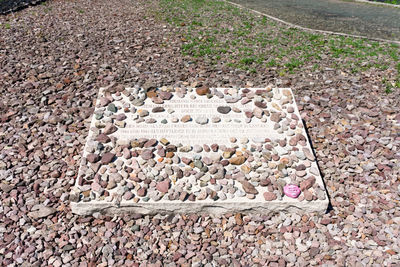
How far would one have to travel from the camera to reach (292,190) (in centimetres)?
368

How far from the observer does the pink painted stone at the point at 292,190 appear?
3648mm

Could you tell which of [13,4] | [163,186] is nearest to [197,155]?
[163,186]

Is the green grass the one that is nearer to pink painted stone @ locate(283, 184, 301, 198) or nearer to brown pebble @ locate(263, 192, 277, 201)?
pink painted stone @ locate(283, 184, 301, 198)

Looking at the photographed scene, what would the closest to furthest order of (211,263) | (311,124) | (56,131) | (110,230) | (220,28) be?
(211,263) < (110,230) < (56,131) < (311,124) < (220,28)

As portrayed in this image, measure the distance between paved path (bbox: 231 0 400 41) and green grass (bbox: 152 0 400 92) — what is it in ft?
3.24

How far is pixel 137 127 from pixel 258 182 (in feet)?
5.05

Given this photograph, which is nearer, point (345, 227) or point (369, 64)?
point (345, 227)

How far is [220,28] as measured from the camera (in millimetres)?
8281

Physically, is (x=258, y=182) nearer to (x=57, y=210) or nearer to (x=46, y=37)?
(x=57, y=210)

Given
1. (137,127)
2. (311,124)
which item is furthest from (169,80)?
(311,124)

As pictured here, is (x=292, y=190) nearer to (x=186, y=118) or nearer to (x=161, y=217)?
(x=161, y=217)

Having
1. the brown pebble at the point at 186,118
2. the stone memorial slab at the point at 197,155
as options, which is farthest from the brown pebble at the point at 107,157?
the brown pebble at the point at 186,118

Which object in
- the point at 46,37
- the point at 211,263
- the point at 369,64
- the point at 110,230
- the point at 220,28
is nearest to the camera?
the point at 211,263

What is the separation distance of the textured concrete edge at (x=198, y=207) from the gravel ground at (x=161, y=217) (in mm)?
77
